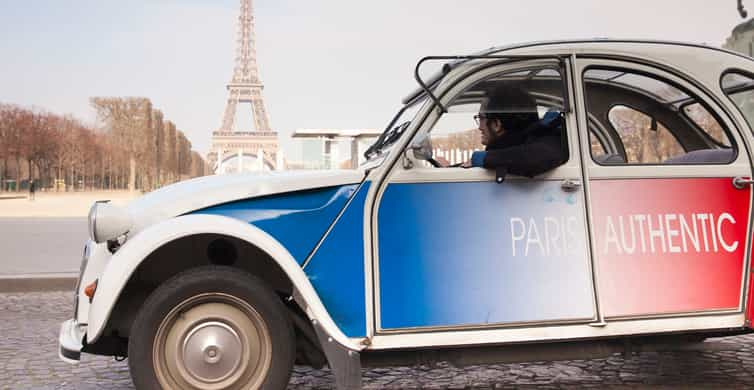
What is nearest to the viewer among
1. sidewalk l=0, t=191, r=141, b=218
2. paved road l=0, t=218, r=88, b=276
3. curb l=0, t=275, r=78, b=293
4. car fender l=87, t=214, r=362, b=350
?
car fender l=87, t=214, r=362, b=350

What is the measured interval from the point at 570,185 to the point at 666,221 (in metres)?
0.47

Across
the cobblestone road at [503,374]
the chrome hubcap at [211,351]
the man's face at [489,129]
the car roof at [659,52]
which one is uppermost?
the car roof at [659,52]

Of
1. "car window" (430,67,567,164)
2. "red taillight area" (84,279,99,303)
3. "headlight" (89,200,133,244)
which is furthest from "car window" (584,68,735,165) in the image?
"red taillight area" (84,279,99,303)

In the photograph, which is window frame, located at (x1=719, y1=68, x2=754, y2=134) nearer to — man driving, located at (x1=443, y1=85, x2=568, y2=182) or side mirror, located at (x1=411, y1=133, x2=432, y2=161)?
man driving, located at (x1=443, y1=85, x2=568, y2=182)

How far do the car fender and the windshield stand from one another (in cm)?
72

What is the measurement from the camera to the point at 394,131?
4039 millimetres

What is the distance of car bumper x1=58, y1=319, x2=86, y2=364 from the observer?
3477mm

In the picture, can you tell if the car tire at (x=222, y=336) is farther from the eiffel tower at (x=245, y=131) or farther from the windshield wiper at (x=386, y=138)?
the eiffel tower at (x=245, y=131)

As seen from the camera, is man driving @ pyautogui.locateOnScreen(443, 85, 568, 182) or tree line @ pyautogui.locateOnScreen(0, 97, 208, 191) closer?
man driving @ pyautogui.locateOnScreen(443, 85, 568, 182)

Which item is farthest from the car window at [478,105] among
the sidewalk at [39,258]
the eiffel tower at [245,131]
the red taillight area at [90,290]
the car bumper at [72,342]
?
the eiffel tower at [245,131]

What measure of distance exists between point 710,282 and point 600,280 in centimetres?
54

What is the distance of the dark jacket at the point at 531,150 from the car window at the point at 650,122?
0.66 ft

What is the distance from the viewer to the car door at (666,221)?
3.69m

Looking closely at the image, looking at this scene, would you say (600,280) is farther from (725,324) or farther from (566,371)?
(566,371)
